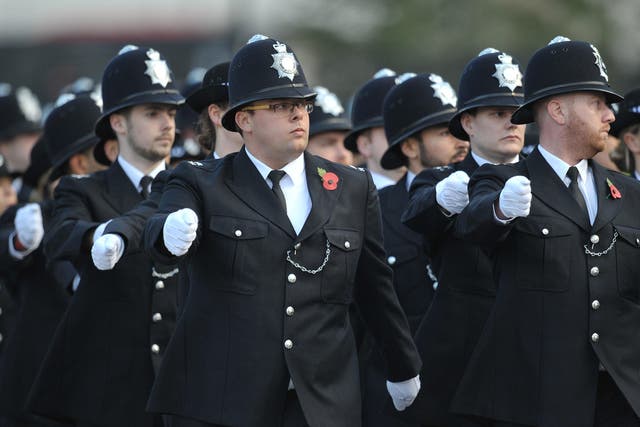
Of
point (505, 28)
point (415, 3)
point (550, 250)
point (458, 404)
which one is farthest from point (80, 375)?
point (415, 3)

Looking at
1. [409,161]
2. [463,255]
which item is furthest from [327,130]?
[463,255]

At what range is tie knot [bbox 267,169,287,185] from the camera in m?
7.21

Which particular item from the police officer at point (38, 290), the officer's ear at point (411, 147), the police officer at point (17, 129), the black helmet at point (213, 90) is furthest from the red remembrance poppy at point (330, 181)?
the police officer at point (17, 129)

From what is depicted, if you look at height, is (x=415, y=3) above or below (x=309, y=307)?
below

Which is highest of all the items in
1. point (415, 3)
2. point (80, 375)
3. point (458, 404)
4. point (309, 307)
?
point (309, 307)

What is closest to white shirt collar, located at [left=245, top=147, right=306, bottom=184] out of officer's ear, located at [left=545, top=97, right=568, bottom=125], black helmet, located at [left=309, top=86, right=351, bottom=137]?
officer's ear, located at [left=545, top=97, right=568, bottom=125]

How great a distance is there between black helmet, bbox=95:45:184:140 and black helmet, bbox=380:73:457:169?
54.4 inches

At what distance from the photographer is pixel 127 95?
9062mm

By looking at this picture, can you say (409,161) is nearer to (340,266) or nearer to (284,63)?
(284,63)

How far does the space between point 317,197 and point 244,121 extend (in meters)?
0.53

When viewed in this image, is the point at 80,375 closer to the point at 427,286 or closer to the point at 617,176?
the point at 427,286

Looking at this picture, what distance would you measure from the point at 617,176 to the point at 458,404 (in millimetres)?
1338

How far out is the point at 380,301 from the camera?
730 cm

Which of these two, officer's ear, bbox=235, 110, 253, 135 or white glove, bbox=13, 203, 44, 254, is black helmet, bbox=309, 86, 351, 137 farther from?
officer's ear, bbox=235, 110, 253, 135
